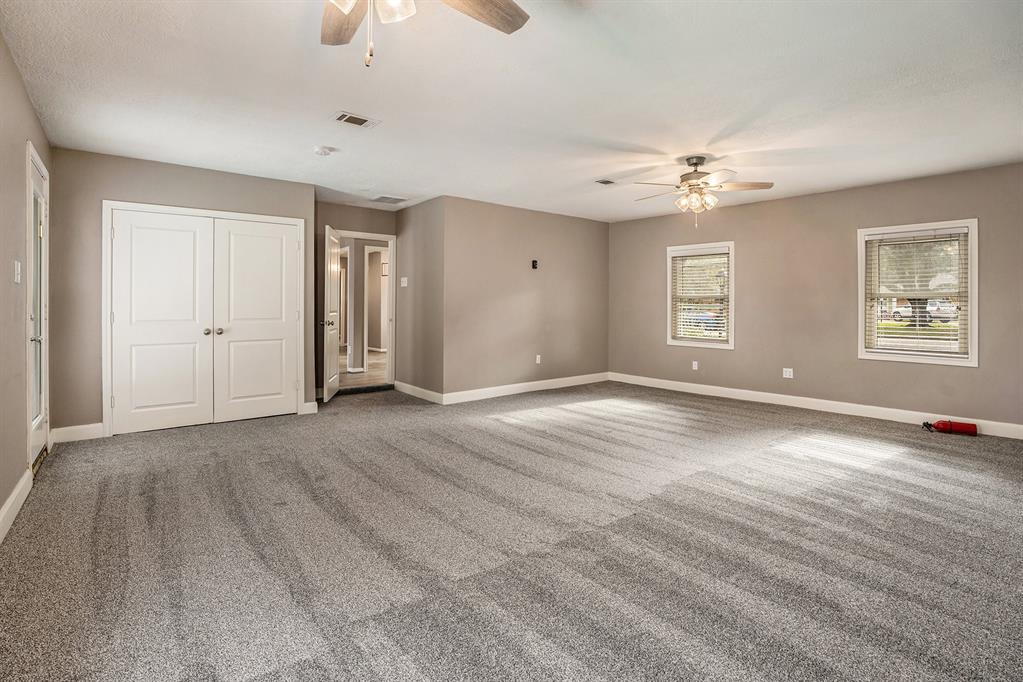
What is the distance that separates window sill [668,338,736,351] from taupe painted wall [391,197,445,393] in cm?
337

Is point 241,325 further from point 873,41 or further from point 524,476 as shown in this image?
point 873,41

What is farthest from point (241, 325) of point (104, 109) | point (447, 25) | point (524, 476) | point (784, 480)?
point (784, 480)

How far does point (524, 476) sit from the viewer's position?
149 inches

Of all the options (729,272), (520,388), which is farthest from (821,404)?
(520,388)

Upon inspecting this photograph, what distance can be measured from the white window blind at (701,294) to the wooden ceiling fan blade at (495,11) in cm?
572

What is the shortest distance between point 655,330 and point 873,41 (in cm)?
536

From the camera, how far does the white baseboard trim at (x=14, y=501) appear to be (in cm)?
276

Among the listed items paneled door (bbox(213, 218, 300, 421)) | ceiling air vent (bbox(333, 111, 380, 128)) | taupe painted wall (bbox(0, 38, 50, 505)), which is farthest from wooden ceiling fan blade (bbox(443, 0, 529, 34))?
paneled door (bbox(213, 218, 300, 421))

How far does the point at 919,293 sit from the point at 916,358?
2.19 ft

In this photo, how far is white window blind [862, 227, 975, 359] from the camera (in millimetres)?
5215

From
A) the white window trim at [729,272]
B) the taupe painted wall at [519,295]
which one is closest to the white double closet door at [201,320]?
the taupe painted wall at [519,295]

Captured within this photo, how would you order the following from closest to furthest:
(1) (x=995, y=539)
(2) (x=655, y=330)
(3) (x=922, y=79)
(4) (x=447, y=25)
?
(4) (x=447, y=25) → (1) (x=995, y=539) → (3) (x=922, y=79) → (2) (x=655, y=330)

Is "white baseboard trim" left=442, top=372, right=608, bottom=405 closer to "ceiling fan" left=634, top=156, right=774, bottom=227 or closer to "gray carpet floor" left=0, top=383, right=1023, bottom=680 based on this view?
"gray carpet floor" left=0, top=383, right=1023, bottom=680

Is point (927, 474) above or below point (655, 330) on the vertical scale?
below
